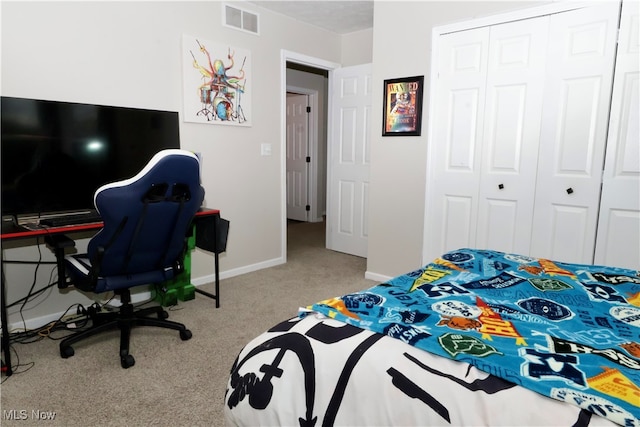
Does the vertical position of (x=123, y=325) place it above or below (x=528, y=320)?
below

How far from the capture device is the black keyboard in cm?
223

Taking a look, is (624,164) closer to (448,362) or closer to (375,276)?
(375,276)

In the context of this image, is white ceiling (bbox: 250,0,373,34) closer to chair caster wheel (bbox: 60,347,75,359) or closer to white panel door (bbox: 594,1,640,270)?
white panel door (bbox: 594,1,640,270)

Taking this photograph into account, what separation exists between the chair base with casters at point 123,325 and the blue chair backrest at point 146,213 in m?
0.27

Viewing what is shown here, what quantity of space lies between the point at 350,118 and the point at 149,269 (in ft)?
9.46

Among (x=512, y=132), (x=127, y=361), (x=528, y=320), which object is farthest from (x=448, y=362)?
(x=512, y=132)

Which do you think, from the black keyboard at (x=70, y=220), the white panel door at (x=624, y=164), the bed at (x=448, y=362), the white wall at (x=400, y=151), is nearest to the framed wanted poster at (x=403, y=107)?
the white wall at (x=400, y=151)

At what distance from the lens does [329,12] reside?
3855mm

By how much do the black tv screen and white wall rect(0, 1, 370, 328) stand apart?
19 centimetres

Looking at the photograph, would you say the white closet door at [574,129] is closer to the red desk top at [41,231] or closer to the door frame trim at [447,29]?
the door frame trim at [447,29]

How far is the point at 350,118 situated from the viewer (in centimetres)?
443

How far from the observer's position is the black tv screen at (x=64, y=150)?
7.59ft

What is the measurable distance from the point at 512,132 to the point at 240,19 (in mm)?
2513

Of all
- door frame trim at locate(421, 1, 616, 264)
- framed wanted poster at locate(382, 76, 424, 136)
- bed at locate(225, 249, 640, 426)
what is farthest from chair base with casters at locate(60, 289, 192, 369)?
framed wanted poster at locate(382, 76, 424, 136)
